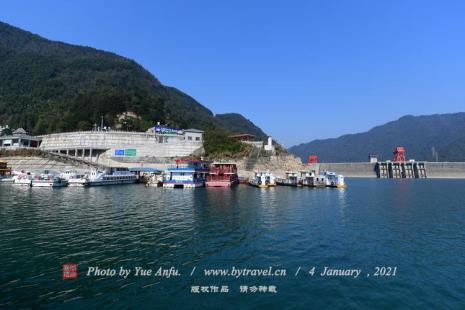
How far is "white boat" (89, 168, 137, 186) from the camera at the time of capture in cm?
8531

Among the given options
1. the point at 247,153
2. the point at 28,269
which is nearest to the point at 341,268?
the point at 28,269

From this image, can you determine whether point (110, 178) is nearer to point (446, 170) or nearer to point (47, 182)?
point (47, 182)

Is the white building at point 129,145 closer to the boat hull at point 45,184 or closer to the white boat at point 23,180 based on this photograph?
the white boat at point 23,180

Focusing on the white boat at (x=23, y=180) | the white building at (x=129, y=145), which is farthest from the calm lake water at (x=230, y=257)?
the white building at (x=129, y=145)

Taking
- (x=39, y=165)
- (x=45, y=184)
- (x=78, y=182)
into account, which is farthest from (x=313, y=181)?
(x=39, y=165)

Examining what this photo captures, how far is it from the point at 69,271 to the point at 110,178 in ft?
256

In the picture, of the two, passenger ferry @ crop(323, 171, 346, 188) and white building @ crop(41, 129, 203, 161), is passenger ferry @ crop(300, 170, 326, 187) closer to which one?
passenger ferry @ crop(323, 171, 346, 188)

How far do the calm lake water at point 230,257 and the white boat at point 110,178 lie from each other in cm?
4948

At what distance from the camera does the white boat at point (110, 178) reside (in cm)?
8531

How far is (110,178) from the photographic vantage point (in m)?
90.0

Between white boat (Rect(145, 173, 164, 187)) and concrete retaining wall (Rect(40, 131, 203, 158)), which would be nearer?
white boat (Rect(145, 173, 164, 187))

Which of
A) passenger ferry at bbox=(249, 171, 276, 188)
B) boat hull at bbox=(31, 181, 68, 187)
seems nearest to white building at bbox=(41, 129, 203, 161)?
passenger ferry at bbox=(249, 171, 276, 188)

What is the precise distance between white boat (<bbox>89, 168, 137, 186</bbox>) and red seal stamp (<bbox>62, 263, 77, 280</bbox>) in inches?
2826

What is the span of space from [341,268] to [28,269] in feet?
61.4
